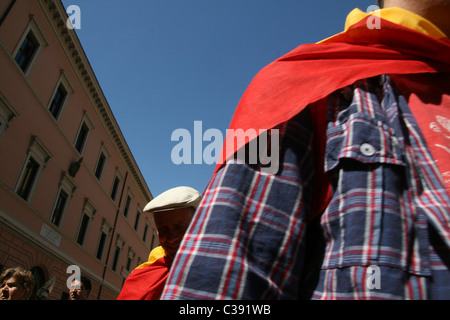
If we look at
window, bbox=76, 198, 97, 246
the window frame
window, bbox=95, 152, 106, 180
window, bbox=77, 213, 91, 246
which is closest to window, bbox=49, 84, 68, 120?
the window frame

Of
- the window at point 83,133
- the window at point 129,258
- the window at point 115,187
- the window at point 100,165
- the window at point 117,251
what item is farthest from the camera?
the window at point 129,258

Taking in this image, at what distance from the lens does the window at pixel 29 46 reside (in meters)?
12.0

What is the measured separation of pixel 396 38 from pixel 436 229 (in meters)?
0.65

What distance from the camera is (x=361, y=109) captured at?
2.80 feet

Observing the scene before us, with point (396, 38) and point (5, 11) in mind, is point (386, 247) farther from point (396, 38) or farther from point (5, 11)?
point (5, 11)

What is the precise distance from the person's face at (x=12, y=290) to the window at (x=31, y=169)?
333 inches

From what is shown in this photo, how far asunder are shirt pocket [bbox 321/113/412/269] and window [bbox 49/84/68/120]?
50.4 feet

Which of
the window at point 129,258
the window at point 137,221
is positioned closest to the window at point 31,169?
the window at point 129,258

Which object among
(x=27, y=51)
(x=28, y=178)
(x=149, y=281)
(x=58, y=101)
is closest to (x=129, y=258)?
(x=28, y=178)

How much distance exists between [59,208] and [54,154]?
2.49m

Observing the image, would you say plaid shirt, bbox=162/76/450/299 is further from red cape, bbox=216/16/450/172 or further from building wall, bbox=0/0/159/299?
building wall, bbox=0/0/159/299

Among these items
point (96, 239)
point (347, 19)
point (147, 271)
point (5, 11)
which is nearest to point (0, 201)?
point (5, 11)

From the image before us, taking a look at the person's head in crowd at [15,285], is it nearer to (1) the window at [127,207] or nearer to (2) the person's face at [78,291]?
(2) the person's face at [78,291]
